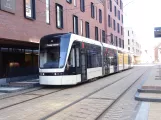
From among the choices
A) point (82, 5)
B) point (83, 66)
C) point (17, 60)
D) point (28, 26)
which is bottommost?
point (83, 66)

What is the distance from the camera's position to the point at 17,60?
20.0 metres

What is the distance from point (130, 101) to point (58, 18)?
50.9ft

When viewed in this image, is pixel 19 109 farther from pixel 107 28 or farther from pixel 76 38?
pixel 107 28

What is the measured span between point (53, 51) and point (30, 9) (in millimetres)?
5774

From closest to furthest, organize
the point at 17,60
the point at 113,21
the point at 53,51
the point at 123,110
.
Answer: the point at 123,110
the point at 53,51
the point at 17,60
the point at 113,21

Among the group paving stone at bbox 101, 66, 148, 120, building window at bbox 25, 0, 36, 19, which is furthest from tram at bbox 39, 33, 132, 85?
paving stone at bbox 101, 66, 148, 120

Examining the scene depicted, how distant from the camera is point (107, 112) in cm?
846

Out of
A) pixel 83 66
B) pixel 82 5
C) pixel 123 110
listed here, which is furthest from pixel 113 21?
pixel 123 110

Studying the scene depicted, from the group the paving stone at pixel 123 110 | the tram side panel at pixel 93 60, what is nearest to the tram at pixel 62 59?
the tram side panel at pixel 93 60

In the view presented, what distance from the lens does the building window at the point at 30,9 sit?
18.9 metres

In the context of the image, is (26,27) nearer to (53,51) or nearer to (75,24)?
(53,51)

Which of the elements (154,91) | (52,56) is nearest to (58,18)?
(52,56)

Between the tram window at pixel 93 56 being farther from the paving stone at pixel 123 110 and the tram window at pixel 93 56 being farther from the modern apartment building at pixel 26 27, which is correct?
the paving stone at pixel 123 110

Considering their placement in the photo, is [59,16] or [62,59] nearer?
[62,59]
